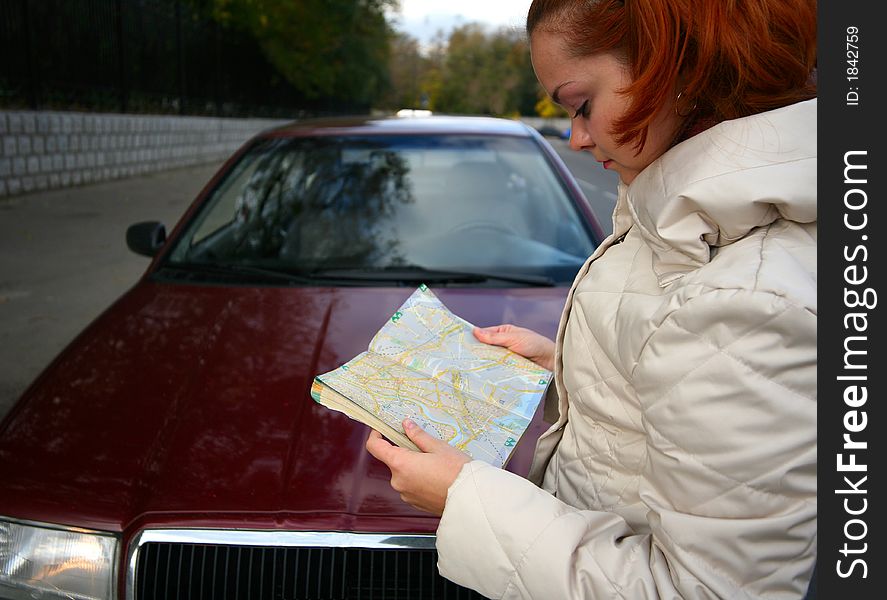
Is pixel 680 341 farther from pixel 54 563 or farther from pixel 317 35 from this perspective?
pixel 317 35

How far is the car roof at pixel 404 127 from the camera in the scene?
3.31 metres

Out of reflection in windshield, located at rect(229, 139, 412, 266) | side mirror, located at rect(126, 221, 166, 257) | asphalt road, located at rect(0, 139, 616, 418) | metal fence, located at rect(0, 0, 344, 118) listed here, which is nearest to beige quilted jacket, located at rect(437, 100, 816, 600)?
reflection in windshield, located at rect(229, 139, 412, 266)

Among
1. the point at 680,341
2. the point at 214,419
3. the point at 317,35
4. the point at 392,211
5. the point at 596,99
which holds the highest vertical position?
the point at 317,35

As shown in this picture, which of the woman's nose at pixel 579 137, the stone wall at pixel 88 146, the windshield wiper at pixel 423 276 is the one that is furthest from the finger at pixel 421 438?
the stone wall at pixel 88 146

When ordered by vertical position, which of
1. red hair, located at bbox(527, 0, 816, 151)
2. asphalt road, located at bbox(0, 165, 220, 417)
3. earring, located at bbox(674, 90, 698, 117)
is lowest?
asphalt road, located at bbox(0, 165, 220, 417)

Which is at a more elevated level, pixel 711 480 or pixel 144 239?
pixel 711 480

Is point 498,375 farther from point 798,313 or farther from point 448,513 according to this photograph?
point 798,313

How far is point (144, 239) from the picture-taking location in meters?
3.11

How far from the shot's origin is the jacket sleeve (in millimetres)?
891

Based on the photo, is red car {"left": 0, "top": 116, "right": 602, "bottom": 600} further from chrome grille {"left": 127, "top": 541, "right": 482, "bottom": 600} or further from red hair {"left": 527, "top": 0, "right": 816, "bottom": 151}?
red hair {"left": 527, "top": 0, "right": 816, "bottom": 151}

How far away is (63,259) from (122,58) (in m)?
7.06

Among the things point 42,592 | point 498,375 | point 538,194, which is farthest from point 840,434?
point 538,194

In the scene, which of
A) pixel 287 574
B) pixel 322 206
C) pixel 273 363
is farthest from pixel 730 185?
pixel 322 206

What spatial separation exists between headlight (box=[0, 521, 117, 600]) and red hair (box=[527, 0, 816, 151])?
50.7 inches
